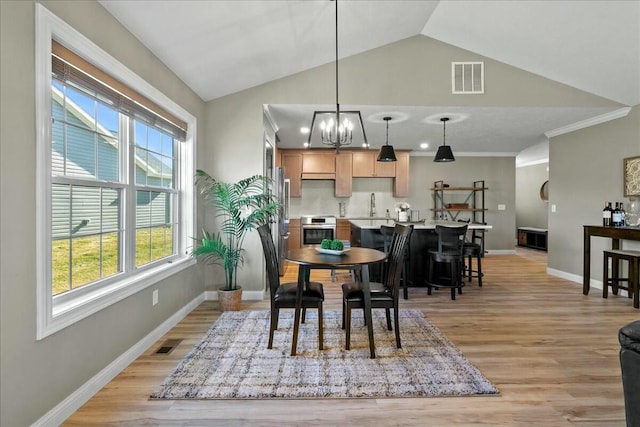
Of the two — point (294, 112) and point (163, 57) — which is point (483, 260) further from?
point (163, 57)

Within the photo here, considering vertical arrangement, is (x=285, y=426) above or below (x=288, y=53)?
below

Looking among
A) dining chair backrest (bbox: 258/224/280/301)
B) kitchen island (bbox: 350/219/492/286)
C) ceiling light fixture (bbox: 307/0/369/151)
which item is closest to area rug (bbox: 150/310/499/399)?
dining chair backrest (bbox: 258/224/280/301)

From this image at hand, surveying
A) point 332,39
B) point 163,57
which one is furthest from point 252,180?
point 332,39

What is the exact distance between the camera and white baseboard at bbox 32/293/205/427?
5.71 ft

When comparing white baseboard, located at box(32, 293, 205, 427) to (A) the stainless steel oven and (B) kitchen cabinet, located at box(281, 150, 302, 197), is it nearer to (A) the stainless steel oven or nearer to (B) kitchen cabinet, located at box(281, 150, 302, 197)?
(A) the stainless steel oven

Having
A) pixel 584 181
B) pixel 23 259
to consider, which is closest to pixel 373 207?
pixel 584 181

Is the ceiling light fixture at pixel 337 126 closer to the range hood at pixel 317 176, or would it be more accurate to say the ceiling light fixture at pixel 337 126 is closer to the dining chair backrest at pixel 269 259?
the dining chair backrest at pixel 269 259

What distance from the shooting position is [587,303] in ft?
13.3

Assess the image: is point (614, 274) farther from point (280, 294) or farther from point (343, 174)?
point (343, 174)

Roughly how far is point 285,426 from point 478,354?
1.65 m

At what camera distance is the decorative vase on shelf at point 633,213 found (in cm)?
427

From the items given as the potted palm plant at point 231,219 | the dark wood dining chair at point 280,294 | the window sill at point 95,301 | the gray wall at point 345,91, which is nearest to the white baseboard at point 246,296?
the gray wall at point 345,91

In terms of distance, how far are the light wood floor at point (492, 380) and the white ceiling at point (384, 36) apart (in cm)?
243

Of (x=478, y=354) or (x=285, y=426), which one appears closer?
(x=285, y=426)
